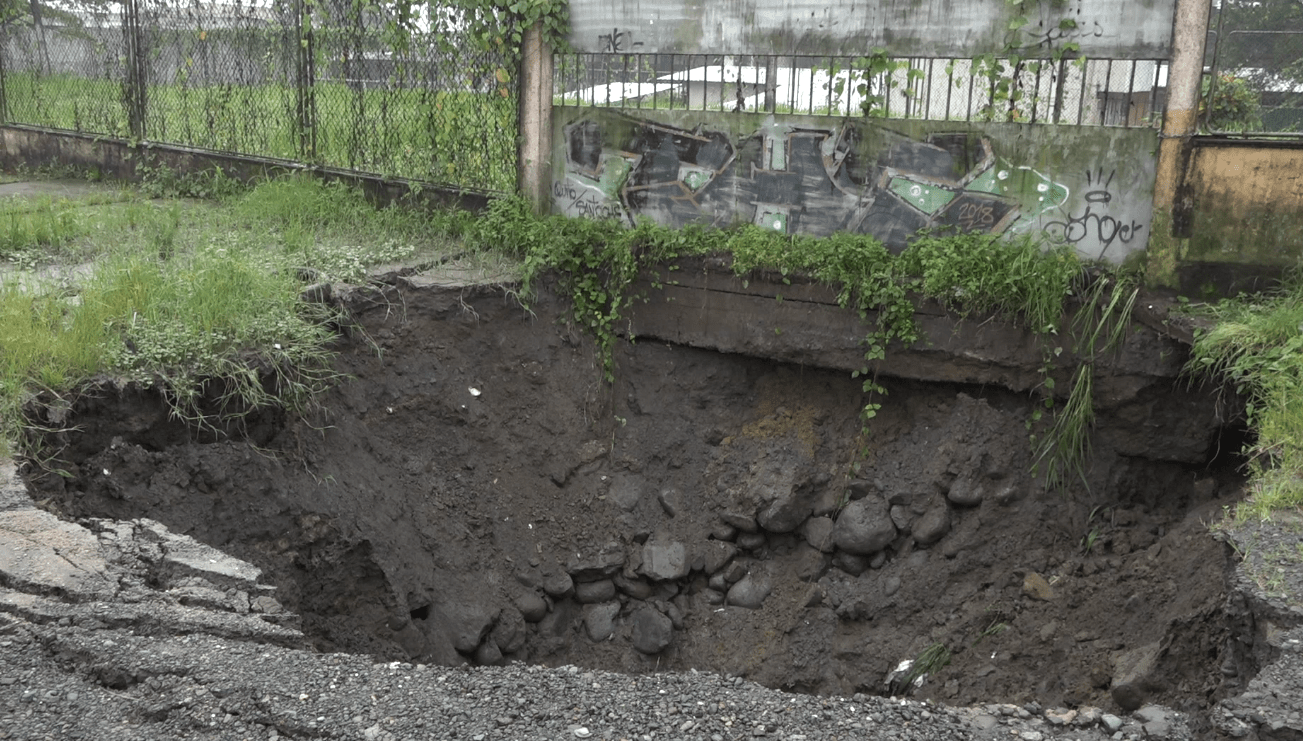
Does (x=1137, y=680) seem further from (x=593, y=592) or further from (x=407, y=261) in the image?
(x=407, y=261)

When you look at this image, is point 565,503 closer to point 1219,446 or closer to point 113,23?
point 1219,446

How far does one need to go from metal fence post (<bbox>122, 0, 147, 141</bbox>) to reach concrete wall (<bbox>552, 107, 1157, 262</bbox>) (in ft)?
16.2

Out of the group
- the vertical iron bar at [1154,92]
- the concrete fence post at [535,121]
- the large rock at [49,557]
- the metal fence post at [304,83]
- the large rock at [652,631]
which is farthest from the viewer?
the metal fence post at [304,83]

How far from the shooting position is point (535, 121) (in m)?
6.89

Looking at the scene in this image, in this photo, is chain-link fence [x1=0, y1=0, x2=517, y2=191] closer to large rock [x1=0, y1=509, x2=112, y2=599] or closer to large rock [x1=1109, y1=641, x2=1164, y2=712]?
large rock [x1=0, y1=509, x2=112, y2=599]

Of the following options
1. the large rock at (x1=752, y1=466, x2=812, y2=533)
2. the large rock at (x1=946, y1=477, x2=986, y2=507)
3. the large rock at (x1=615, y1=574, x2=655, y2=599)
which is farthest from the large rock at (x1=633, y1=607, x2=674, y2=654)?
the large rock at (x1=946, y1=477, x2=986, y2=507)

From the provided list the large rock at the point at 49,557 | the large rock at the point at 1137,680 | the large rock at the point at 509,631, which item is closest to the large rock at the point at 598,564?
the large rock at the point at 509,631

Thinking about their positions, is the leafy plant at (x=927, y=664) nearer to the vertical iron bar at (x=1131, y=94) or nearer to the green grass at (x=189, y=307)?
the vertical iron bar at (x=1131, y=94)

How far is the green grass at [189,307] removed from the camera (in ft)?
15.4

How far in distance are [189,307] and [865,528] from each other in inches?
146

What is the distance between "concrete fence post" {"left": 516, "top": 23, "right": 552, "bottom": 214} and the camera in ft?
22.3

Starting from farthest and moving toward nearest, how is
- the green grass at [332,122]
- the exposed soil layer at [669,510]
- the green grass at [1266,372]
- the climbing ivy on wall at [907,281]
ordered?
the green grass at [332,122] → the climbing ivy on wall at [907,281] → the exposed soil layer at [669,510] → the green grass at [1266,372]

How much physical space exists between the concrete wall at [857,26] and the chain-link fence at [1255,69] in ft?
0.86

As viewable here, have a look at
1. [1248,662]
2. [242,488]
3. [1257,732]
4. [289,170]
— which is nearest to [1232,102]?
[1248,662]
